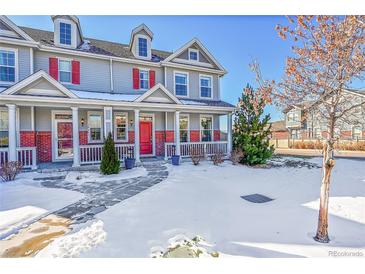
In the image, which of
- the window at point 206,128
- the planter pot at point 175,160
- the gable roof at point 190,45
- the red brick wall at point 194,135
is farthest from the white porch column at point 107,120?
the window at point 206,128

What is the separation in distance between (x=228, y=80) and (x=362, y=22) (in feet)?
35.6

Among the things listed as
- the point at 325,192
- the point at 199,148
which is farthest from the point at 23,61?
the point at 325,192

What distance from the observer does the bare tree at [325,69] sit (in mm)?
2914

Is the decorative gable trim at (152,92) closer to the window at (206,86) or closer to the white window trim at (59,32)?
the window at (206,86)

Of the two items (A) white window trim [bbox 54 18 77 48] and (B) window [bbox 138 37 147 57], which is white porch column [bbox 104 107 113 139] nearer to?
(A) white window trim [bbox 54 18 77 48]

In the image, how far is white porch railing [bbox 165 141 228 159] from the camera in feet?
34.6

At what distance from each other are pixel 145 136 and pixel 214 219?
8.20m

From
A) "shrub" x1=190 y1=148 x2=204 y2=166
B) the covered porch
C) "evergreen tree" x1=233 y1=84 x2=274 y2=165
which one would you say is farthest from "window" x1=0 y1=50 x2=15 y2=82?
"evergreen tree" x1=233 y1=84 x2=274 y2=165

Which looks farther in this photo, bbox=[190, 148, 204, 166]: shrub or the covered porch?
bbox=[190, 148, 204, 166]: shrub

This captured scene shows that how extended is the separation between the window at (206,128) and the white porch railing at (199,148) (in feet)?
5.70

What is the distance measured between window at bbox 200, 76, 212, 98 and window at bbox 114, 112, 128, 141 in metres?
5.27
